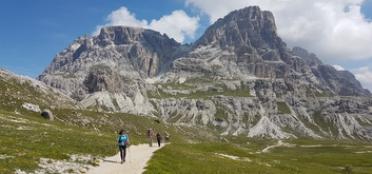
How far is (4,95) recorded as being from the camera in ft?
526

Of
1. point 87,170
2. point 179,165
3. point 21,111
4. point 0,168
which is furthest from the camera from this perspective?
point 21,111

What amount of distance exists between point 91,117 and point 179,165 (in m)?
157

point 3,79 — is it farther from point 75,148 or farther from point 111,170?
point 111,170

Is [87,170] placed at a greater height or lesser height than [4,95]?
lesser

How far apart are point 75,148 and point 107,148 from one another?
235 inches

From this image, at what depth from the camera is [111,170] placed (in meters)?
38.8

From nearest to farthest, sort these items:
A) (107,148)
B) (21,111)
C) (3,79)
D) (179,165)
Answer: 1. (179,165)
2. (107,148)
3. (21,111)
4. (3,79)

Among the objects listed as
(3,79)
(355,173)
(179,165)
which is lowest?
(355,173)

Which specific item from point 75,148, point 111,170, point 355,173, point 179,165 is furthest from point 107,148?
point 355,173

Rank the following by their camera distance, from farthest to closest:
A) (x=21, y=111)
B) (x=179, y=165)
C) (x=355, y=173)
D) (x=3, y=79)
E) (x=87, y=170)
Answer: (x=3, y=79) → (x=21, y=111) → (x=355, y=173) → (x=179, y=165) → (x=87, y=170)

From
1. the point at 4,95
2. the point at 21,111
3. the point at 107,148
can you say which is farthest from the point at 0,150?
the point at 4,95

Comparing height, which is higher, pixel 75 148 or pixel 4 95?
pixel 4 95

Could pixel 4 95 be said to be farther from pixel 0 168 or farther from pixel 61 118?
pixel 0 168

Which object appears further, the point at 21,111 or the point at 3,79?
the point at 3,79
